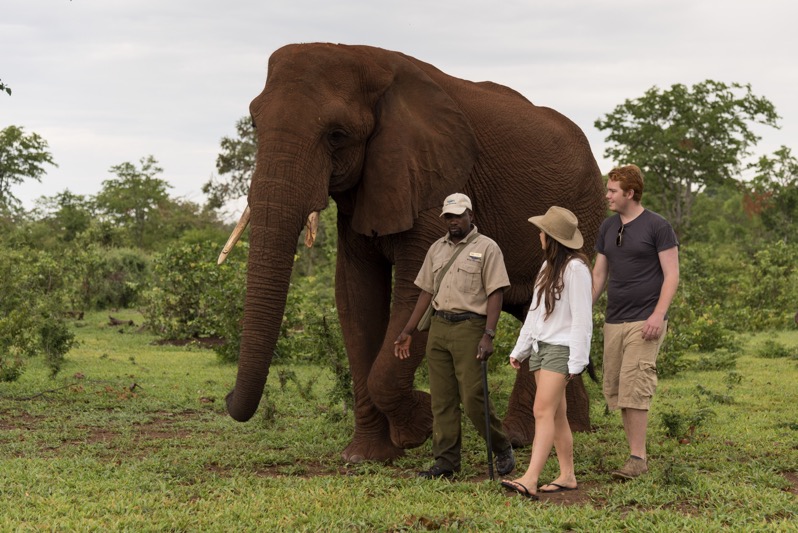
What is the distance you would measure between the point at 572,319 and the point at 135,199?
55706mm

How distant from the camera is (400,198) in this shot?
723cm

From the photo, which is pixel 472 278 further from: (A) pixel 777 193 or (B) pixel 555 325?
(A) pixel 777 193

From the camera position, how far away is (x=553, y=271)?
245 inches

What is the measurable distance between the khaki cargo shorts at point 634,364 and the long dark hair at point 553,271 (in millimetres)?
700

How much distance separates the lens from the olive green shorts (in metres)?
6.16

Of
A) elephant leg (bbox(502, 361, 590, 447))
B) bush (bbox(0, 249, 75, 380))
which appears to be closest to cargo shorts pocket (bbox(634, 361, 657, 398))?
elephant leg (bbox(502, 361, 590, 447))

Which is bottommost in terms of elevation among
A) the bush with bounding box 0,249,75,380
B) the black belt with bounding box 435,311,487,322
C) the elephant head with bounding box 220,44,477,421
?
the bush with bounding box 0,249,75,380

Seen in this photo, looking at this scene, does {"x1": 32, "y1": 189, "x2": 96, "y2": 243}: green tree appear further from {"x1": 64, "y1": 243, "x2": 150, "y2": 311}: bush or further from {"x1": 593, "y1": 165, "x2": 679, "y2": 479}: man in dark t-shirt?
{"x1": 593, "y1": 165, "x2": 679, "y2": 479}: man in dark t-shirt

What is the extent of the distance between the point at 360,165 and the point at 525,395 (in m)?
2.79

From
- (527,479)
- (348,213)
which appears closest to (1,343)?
(348,213)

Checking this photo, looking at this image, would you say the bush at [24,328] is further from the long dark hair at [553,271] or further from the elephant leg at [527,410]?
the long dark hair at [553,271]

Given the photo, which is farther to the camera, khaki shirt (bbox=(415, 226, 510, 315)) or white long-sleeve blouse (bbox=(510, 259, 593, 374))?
khaki shirt (bbox=(415, 226, 510, 315))

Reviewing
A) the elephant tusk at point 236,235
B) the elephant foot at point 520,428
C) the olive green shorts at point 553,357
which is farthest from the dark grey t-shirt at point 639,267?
the elephant tusk at point 236,235

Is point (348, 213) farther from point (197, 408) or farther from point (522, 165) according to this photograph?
point (197, 408)
